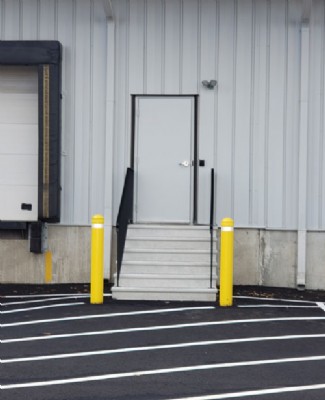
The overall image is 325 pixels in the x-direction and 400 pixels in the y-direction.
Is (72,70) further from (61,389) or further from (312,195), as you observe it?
(61,389)

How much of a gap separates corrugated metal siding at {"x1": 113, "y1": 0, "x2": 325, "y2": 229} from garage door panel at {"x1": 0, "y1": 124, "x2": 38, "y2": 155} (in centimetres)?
152

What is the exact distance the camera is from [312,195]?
12070 mm

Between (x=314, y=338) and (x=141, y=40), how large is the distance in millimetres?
6262

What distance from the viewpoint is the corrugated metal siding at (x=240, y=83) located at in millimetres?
12125

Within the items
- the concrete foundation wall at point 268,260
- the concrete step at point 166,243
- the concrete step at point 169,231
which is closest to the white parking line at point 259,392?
the concrete step at point 166,243

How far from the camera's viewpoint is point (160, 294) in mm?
10273

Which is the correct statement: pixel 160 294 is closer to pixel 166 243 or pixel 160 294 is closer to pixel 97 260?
pixel 97 260

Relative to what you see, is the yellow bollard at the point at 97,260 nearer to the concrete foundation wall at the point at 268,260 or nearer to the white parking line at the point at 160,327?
the white parking line at the point at 160,327

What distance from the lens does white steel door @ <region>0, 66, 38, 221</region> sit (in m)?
12.5

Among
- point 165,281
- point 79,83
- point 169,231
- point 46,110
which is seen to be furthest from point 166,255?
point 79,83

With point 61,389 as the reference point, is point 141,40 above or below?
above

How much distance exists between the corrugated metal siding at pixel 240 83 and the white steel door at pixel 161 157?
241mm

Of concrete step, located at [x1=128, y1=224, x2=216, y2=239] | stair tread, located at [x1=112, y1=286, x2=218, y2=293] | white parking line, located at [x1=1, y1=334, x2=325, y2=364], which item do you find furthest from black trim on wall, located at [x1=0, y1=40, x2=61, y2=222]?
white parking line, located at [x1=1, y1=334, x2=325, y2=364]

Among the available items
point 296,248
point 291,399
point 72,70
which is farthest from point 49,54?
point 291,399
